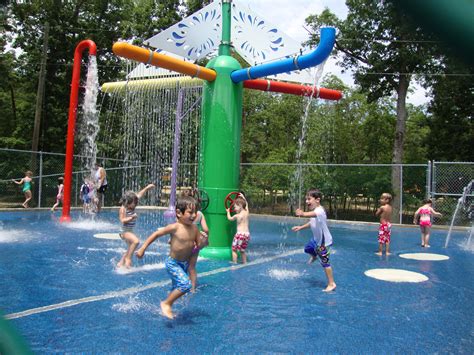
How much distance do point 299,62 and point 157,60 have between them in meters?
2.27

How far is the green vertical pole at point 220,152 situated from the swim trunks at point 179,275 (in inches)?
139

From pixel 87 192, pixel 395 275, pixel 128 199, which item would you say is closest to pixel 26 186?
pixel 87 192

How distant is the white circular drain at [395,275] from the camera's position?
7.01 m

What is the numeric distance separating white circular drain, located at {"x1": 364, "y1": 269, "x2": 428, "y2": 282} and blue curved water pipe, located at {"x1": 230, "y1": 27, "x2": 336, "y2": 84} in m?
3.50

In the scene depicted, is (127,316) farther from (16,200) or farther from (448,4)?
(16,200)

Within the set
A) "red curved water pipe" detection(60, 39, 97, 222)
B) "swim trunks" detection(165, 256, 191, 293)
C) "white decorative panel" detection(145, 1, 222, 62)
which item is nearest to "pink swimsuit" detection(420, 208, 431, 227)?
"white decorative panel" detection(145, 1, 222, 62)

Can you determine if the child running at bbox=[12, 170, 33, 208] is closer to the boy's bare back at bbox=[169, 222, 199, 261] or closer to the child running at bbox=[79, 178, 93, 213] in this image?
the child running at bbox=[79, 178, 93, 213]

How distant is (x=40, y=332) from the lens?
13.6ft

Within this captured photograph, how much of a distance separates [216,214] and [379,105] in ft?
83.9

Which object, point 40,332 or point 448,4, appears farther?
point 40,332

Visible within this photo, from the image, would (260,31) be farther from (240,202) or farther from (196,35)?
(240,202)

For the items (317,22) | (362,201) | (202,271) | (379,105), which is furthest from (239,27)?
(379,105)

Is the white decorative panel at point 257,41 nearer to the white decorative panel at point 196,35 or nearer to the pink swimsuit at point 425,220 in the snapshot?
the white decorative panel at point 196,35

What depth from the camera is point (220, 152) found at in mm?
8477
